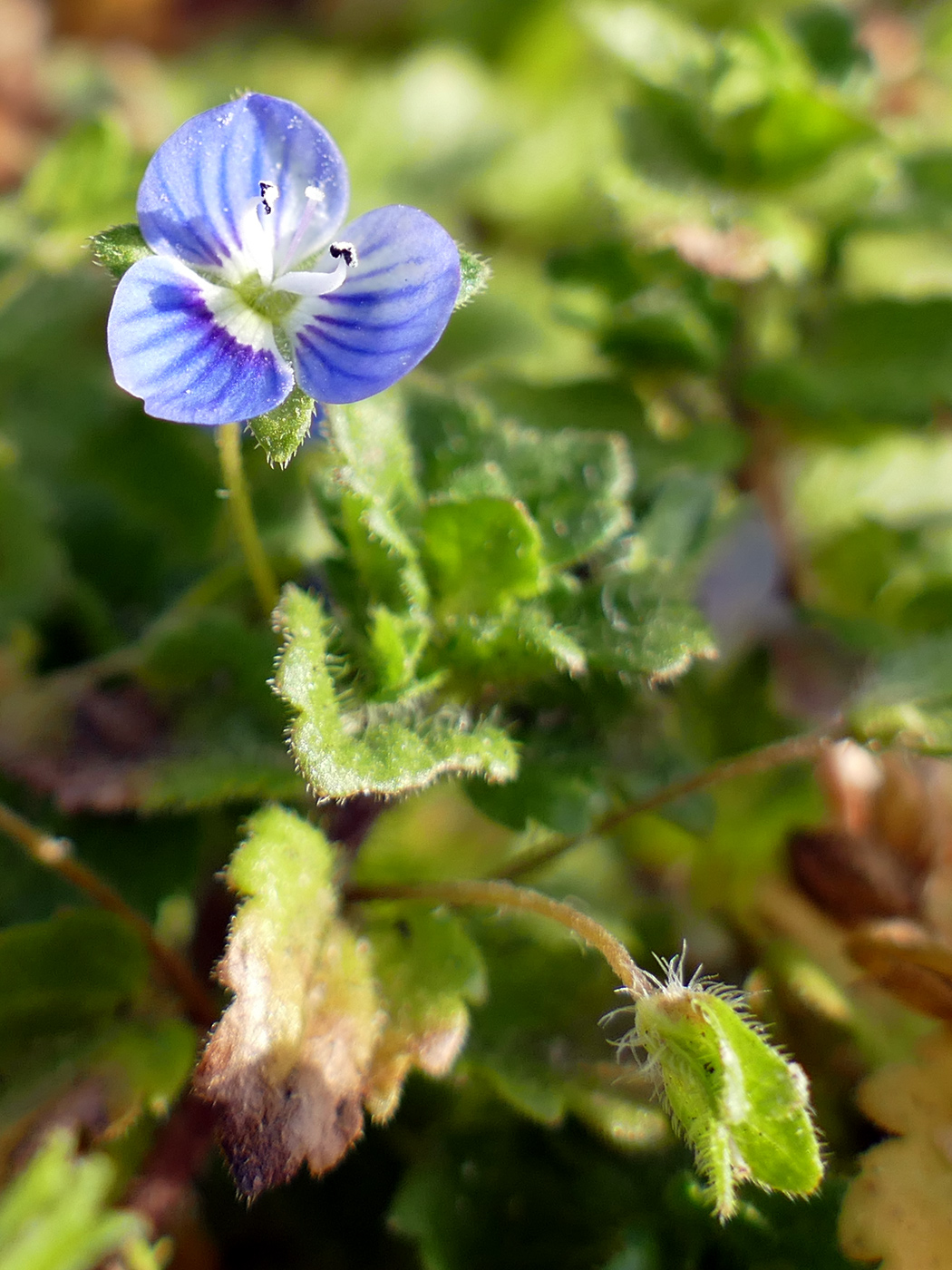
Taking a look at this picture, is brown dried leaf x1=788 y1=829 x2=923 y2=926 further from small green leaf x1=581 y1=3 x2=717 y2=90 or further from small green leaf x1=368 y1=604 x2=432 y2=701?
small green leaf x1=581 y1=3 x2=717 y2=90

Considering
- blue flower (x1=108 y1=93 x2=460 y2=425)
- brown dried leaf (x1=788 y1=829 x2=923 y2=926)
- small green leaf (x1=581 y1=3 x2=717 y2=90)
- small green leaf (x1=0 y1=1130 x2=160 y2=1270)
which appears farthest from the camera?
small green leaf (x1=581 y1=3 x2=717 y2=90)

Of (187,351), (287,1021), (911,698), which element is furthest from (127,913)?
(911,698)

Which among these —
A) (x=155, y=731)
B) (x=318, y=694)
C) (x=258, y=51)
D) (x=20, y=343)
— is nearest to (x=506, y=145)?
(x=258, y=51)

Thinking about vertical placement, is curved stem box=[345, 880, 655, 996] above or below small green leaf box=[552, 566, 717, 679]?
below

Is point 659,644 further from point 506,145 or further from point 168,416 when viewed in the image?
point 506,145

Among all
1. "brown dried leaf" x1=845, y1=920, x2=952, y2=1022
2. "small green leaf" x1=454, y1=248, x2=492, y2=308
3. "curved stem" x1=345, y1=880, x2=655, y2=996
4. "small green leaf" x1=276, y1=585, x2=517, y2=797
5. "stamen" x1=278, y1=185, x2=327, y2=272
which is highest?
"stamen" x1=278, y1=185, x2=327, y2=272

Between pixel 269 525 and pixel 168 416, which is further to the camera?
pixel 269 525

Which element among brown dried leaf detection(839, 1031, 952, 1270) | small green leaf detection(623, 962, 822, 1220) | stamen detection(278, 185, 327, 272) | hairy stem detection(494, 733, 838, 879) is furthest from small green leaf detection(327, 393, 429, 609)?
brown dried leaf detection(839, 1031, 952, 1270)
